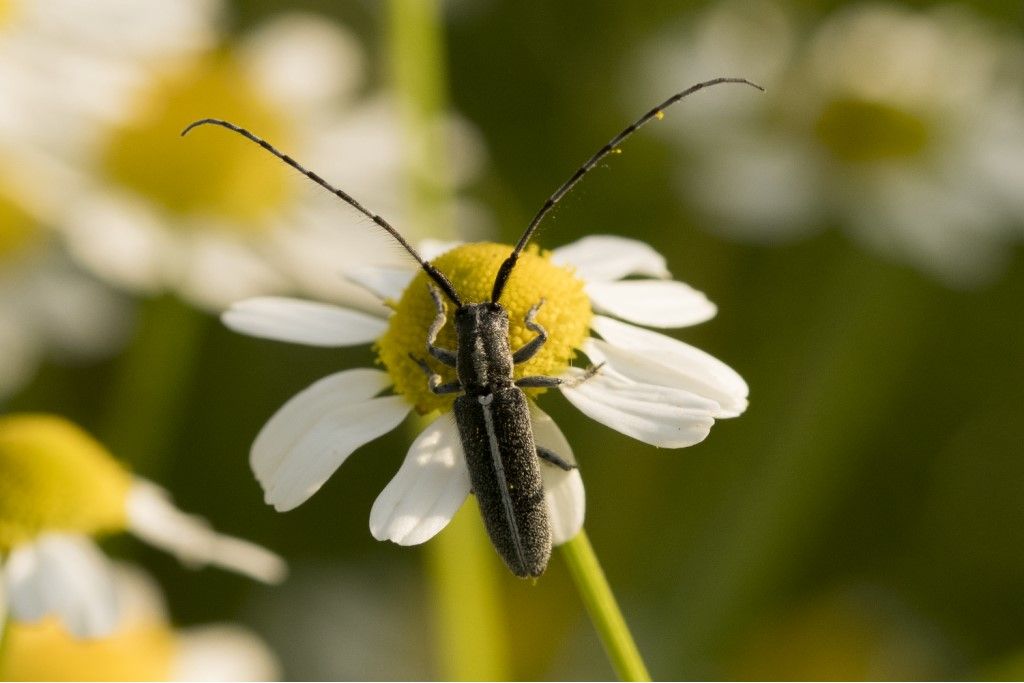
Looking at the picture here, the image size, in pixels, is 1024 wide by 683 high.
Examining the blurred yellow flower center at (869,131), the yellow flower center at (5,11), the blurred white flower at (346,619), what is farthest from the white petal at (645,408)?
the blurred yellow flower center at (869,131)

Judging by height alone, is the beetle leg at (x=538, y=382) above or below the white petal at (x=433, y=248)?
below

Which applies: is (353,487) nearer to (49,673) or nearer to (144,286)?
(144,286)

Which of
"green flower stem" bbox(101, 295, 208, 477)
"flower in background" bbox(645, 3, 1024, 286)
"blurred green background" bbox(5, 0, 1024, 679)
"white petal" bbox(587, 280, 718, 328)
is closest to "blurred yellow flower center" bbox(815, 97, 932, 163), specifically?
"flower in background" bbox(645, 3, 1024, 286)

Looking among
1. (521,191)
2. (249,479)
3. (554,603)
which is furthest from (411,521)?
(521,191)

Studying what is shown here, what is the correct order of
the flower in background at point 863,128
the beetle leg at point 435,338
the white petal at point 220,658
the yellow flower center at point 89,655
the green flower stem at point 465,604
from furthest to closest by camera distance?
the flower in background at point 863,128 < the white petal at point 220,658 < the yellow flower center at point 89,655 < the green flower stem at point 465,604 < the beetle leg at point 435,338

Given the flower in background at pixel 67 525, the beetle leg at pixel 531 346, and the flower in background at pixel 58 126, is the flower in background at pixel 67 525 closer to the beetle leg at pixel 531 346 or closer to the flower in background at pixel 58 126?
the beetle leg at pixel 531 346

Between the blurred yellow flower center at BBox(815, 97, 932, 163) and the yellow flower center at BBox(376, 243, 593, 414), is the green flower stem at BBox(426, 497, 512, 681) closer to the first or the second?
the yellow flower center at BBox(376, 243, 593, 414)

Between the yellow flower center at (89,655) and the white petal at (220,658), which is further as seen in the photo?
the white petal at (220,658)
